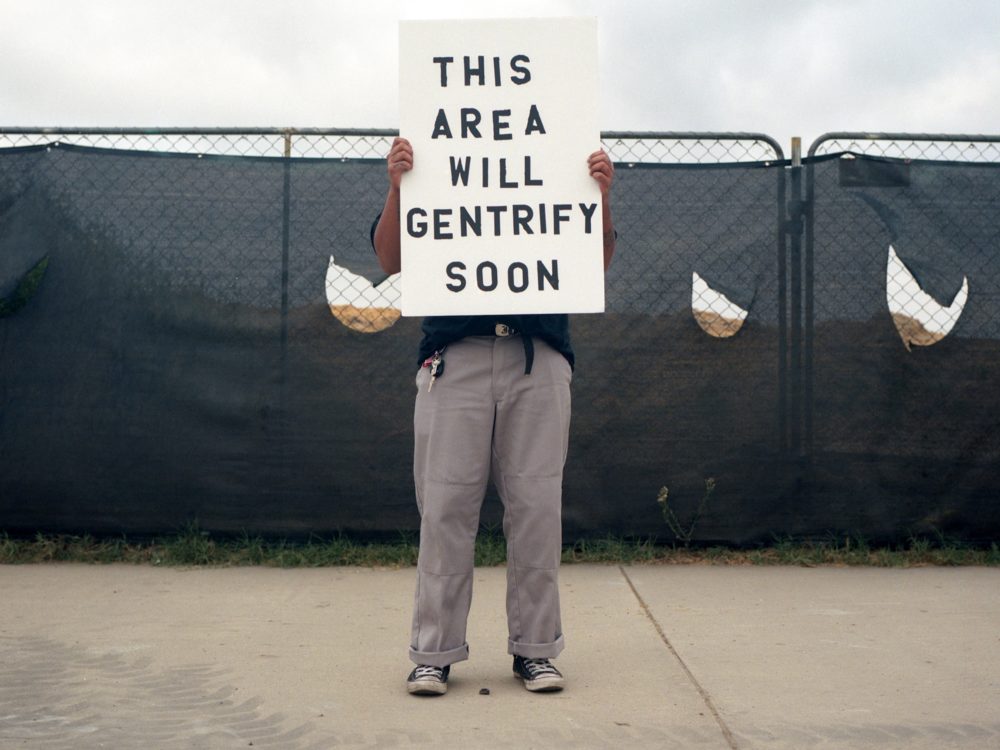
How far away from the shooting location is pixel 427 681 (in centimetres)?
303

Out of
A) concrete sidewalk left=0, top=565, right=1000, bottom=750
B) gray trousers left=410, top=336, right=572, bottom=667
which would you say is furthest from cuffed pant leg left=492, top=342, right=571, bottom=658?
concrete sidewalk left=0, top=565, right=1000, bottom=750

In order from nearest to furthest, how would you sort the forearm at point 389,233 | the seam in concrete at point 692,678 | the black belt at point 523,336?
1. the seam in concrete at point 692,678
2. the black belt at point 523,336
3. the forearm at point 389,233

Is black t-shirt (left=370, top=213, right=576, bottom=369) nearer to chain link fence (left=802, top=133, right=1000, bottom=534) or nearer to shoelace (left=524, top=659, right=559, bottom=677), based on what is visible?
shoelace (left=524, top=659, right=559, bottom=677)

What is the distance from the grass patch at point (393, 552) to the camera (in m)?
4.95

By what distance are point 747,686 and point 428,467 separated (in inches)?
46.3

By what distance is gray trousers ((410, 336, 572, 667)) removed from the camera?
3107 millimetres

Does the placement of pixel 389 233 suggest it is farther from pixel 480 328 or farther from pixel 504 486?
pixel 504 486

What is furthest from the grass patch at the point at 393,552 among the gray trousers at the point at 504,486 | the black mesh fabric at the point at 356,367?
the gray trousers at the point at 504,486

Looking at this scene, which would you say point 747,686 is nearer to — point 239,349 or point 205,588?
point 205,588

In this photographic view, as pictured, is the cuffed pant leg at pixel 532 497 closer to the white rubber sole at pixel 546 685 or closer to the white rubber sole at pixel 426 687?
the white rubber sole at pixel 546 685

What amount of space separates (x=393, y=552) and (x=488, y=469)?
1.90 metres

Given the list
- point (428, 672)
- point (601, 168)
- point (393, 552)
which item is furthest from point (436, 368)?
point (393, 552)

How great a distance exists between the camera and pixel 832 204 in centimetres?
503

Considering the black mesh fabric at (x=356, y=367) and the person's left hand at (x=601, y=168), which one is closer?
the person's left hand at (x=601, y=168)
